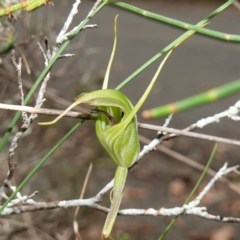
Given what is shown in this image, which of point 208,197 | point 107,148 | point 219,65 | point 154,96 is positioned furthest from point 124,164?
point 219,65

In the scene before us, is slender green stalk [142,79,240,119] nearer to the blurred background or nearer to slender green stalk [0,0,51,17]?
slender green stalk [0,0,51,17]

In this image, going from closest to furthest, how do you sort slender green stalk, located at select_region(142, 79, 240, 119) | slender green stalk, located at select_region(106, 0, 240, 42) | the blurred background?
slender green stalk, located at select_region(142, 79, 240, 119) → slender green stalk, located at select_region(106, 0, 240, 42) → the blurred background

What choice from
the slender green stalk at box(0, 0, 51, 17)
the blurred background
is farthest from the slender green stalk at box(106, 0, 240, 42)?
the blurred background

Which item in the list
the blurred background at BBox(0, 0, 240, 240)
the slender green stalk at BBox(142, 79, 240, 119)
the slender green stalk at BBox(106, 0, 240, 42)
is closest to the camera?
the slender green stalk at BBox(142, 79, 240, 119)

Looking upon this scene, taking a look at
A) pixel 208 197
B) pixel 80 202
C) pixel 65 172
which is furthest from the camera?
pixel 208 197

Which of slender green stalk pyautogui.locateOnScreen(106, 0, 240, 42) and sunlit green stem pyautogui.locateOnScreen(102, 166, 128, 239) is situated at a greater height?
slender green stalk pyautogui.locateOnScreen(106, 0, 240, 42)

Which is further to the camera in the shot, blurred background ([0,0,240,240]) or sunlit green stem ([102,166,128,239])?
blurred background ([0,0,240,240])

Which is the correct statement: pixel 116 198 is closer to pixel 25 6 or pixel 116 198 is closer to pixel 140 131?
pixel 25 6

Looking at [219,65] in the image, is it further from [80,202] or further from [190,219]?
[80,202]

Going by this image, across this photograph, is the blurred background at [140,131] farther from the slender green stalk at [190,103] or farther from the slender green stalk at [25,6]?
the slender green stalk at [190,103]

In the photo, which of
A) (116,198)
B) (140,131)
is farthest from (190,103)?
(140,131)
